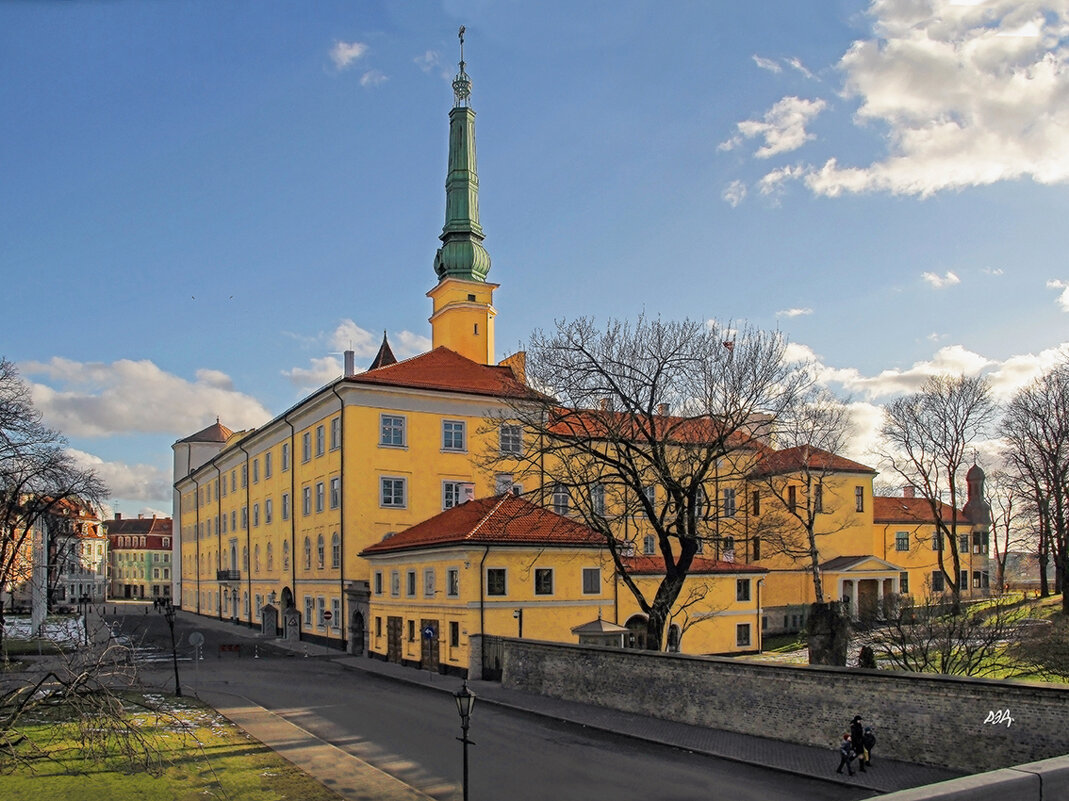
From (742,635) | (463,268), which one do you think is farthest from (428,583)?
(463,268)

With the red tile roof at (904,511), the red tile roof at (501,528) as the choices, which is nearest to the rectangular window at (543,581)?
the red tile roof at (501,528)

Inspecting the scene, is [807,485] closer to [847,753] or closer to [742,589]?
[742,589]

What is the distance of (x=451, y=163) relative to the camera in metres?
56.7

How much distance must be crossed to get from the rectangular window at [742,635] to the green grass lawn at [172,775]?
2776 cm

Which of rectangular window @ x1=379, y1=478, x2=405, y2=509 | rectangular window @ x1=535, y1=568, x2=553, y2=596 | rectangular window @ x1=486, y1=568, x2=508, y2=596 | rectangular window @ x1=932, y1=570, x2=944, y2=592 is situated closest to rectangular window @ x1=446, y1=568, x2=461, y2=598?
rectangular window @ x1=486, y1=568, x2=508, y2=596

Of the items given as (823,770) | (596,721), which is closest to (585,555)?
(596,721)

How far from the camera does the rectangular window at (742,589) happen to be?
42.3 meters

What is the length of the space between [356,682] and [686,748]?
15.4 m

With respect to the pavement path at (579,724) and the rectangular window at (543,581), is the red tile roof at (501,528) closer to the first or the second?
the rectangular window at (543,581)

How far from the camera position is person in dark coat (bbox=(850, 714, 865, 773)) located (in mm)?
16259

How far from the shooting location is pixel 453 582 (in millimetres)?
31453

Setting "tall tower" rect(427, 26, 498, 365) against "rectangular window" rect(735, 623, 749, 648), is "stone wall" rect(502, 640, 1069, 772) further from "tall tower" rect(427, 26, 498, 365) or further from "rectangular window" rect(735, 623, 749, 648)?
"tall tower" rect(427, 26, 498, 365)

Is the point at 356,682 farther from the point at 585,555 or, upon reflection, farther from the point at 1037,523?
the point at 1037,523

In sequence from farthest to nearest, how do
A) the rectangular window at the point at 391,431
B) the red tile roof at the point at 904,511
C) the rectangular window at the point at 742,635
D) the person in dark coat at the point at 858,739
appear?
the red tile roof at the point at 904,511, the rectangular window at the point at 742,635, the rectangular window at the point at 391,431, the person in dark coat at the point at 858,739
